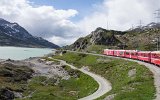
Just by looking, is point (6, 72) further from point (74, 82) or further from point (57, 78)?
point (74, 82)

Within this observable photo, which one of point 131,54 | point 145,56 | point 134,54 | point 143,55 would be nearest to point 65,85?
point 145,56

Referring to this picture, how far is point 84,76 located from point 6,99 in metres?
41.4

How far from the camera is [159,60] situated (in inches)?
3506

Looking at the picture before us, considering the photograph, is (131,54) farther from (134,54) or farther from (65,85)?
(65,85)

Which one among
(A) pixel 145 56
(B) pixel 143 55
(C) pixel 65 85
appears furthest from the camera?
(B) pixel 143 55

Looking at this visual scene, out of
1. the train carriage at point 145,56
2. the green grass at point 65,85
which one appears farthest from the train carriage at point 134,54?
the green grass at point 65,85

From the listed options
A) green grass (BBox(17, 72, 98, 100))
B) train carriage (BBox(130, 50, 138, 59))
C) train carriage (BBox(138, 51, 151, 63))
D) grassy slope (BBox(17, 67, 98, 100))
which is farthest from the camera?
train carriage (BBox(130, 50, 138, 59))

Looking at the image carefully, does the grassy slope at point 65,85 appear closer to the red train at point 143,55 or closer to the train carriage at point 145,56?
the red train at point 143,55

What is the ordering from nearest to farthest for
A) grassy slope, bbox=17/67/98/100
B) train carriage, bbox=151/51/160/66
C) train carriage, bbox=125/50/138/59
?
grassy slope, bbox=17/67/98/100
train carriage, bbox=151/51/160/66
train carriage, bbox=125/50/138/59

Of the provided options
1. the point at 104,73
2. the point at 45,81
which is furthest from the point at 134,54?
the point at 45,81

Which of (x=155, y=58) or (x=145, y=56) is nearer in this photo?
(x=155, y=58)

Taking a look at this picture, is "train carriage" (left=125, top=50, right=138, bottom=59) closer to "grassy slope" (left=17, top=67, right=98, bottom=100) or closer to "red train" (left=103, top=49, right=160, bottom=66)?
"red train" (left=103, top=49, right=160, bottom=66)

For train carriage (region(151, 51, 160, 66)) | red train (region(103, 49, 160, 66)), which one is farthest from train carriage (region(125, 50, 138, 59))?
train carriage (region(151, 51, 160, 66))

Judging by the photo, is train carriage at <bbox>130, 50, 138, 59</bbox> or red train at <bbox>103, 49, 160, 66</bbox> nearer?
red train at <bbox>103, 49, 160, 66</bbox>
